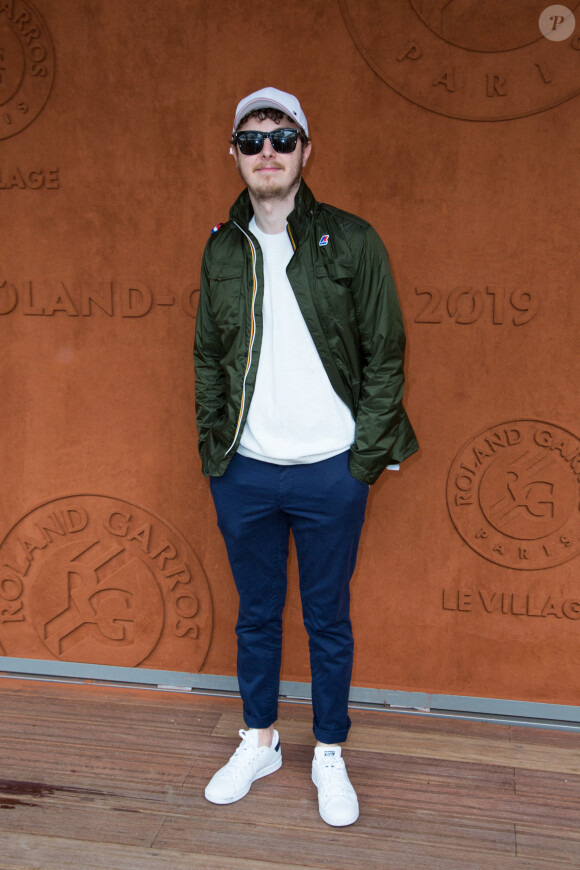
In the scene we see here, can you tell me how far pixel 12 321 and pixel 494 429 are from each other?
1675 millimetres

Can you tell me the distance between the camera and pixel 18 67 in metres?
2.48

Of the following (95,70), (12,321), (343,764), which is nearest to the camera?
(343,764)

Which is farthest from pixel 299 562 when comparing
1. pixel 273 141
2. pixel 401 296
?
pixel 273 141

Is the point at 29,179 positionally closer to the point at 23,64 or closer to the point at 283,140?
the point at 23,64

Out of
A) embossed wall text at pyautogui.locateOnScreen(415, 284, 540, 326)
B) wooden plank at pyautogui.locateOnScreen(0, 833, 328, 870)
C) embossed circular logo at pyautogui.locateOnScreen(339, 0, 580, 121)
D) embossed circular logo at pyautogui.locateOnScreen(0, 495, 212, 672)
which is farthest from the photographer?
embossed circular logo at pyautogui.locateOnScreen(0, 495, 212, 672)

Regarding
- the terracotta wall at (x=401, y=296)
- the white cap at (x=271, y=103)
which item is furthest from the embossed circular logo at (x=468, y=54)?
the white cap at (x=271, y=103)

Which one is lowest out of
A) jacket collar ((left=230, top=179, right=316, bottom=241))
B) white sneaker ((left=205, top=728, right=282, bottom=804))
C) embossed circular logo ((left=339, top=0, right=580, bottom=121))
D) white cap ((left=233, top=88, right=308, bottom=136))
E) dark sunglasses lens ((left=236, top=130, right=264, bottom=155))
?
white sneaker ((left=205, top=728, right=282, bottom=804))

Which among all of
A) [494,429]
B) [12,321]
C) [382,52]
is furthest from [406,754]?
[382,52]

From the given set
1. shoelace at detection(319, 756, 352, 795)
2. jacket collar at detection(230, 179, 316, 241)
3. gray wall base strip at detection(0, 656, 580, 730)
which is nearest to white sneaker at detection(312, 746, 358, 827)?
shoelace at detection(319, 756, 352, 795)

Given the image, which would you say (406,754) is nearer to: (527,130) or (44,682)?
Result: (44,682)

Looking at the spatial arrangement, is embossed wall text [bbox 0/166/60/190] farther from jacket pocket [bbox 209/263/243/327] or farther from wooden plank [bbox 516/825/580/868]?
wooden plank [bbox 516/825/580/868]

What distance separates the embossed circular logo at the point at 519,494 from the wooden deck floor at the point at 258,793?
0.60m

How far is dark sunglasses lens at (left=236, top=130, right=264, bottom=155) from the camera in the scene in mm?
1925

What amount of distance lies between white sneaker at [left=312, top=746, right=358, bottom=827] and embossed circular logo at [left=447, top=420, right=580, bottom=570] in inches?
31.5
